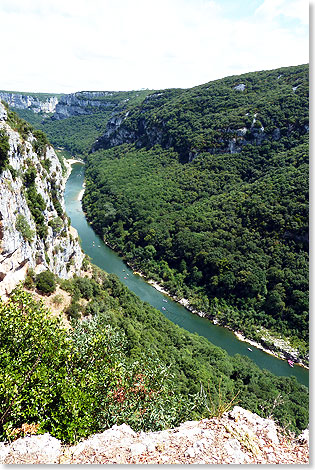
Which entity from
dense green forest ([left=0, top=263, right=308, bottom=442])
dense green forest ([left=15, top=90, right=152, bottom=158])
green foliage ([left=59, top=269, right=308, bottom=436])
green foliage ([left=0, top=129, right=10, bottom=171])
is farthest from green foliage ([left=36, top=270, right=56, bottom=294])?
dense green forest ([left=15, top=90, right=152, bottom=158])

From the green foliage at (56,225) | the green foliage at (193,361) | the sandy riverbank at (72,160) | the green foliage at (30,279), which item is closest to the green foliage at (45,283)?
the green foliage at (30,279)

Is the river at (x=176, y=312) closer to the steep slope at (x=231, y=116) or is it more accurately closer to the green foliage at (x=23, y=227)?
the green foliage at (x=23, y=227)

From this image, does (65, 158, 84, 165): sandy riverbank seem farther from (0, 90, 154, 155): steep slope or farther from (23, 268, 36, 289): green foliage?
(23, 268, 36, 289): green foliage

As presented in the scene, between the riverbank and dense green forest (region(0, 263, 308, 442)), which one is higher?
dense green forest (region(0, 263, 308, 442))

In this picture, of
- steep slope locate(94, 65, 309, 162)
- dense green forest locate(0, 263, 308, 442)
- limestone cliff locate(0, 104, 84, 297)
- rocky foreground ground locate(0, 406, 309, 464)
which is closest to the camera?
rocky foreground ground locate(0, 406, 309, 464)

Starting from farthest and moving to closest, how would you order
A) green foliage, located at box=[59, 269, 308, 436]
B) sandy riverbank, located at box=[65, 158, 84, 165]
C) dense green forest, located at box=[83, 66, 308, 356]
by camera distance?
1. sandy riverbank, located at box=[65, 158, 84, 165]
2. dense green forest, located at box=[83, 66, 308, 356]
3. green foliage, located at box=[59, 269, 308, 436]

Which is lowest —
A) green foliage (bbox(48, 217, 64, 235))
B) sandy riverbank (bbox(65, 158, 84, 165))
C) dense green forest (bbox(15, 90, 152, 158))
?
green foliage (bbox(48, 217, 64, 235))

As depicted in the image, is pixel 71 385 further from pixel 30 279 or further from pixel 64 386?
pixel 30 279
